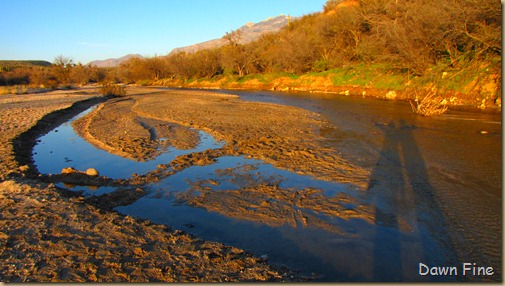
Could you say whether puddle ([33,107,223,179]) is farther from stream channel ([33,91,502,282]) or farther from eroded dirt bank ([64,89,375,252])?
eroded dirt bank ([64,89,375,252])

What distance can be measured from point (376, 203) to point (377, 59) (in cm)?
2792

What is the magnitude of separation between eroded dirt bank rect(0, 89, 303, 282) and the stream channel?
0.62m

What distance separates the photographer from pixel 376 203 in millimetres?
6469

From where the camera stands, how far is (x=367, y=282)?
4094mm

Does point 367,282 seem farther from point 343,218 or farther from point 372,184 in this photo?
point 372,184

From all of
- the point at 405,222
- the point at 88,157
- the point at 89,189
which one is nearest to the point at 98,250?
the point at 89,189

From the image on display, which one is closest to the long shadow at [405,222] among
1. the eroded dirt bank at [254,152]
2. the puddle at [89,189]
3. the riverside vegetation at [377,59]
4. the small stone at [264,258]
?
the eroded dirt bank at [254,152]

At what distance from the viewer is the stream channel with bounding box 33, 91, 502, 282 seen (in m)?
4.60

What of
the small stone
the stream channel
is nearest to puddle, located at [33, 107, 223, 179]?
the stream channel

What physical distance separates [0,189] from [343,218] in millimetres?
7529

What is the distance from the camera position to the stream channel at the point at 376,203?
460 centimetres

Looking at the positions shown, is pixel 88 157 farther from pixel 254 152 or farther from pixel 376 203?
pixel 376 203

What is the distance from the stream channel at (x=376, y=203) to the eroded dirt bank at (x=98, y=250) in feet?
2.02

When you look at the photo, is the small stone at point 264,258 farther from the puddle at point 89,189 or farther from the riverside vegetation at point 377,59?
the riverside vegetation at point 377,59
